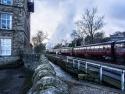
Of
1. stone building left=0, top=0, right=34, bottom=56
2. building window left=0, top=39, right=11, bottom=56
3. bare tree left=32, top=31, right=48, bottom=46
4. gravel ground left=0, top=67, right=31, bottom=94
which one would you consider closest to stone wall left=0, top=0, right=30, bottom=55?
stone building left=0, top=0, right=34, bottom=56

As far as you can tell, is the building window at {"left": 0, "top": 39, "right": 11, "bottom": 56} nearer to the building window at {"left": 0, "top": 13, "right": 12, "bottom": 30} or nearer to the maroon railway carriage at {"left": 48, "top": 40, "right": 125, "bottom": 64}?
the building window at {"left": 0, "top": 13, "right": 12, "bottom": 30}

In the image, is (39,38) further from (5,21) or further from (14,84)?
(14,84)

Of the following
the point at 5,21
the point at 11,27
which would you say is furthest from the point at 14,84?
the point at 5,21

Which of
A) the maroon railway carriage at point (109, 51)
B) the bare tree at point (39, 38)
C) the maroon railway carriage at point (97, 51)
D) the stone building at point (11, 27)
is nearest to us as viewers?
the maroon railway carriage at point (109, 51)

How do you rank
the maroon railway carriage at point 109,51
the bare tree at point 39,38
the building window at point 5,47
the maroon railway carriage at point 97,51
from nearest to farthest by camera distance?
the maroon railway carriage at point 109,51
the maroon railway carriage at point 97,51
the building window at point 5,47
the bare tree at point 39,38

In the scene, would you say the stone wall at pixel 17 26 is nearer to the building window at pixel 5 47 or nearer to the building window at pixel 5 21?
the building window at pixel 5 21

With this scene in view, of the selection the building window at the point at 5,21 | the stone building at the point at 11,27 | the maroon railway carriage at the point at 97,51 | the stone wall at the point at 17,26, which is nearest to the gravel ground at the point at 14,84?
the maroon railway carriage at the point at 97,51

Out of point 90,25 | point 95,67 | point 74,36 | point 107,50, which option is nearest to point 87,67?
point 95,67

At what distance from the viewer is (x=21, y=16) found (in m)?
38.8

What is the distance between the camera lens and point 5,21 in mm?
37812

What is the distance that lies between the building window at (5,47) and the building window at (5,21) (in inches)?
85.8

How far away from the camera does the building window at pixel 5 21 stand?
37.5 metres

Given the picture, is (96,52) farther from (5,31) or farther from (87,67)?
(87,67)

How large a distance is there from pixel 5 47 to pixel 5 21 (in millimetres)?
4062
